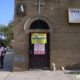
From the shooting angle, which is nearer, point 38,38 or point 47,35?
point 38,38

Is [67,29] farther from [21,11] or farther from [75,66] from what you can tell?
[21,11]

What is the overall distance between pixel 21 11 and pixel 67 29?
121 inches

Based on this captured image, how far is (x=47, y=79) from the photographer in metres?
8.96

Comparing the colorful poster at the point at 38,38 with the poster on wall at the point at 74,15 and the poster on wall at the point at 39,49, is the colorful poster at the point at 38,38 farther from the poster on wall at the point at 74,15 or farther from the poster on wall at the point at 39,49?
the poster on wall at the point at 74,15

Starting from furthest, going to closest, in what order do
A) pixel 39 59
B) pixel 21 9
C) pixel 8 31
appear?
pixel 8 31, pixel 39 59, pixel 21 9

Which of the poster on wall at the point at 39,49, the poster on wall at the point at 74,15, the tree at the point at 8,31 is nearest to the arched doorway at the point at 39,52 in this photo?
the poster on wall at the point at 39,49

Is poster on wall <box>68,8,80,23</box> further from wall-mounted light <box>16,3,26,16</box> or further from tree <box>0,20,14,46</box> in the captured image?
tree <box>0,20,14,46</box>

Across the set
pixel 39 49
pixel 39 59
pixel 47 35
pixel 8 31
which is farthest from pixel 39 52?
pixel 8 31

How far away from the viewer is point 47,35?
38.9 ft

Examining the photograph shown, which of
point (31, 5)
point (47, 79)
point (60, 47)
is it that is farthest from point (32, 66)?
point (31, 5)

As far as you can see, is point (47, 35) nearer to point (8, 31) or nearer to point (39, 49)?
point (39, 49)

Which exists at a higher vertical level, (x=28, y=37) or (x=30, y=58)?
(x=28, y=37)

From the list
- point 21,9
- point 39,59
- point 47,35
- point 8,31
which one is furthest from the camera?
point 8,31

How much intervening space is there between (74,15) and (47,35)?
2.11 meters
